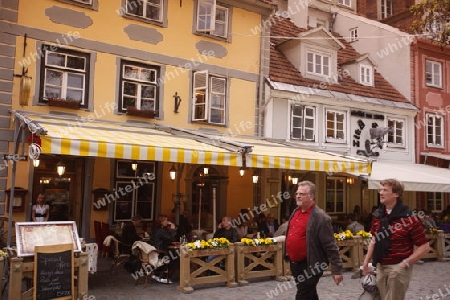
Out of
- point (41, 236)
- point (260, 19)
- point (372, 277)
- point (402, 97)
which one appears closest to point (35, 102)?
point (41, 236)

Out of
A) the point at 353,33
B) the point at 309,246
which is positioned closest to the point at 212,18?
the point at 309,246

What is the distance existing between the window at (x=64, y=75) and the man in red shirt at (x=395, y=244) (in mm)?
8412

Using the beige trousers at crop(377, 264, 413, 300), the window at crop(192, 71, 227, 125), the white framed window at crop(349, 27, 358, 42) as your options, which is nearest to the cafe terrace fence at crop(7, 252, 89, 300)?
the beige trousers at crop(377, 264, 413, 300)

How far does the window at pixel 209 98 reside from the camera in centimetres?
1284

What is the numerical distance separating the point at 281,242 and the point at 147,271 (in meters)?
2.85

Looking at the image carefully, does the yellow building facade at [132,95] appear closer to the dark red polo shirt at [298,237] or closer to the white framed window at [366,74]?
the dark red polo shirt at [298,237]

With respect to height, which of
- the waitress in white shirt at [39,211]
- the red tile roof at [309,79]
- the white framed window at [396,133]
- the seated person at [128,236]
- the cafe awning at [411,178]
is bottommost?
the seated person at [128,236]

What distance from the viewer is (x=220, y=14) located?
535 inches

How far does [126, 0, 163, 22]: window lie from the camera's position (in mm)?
11906

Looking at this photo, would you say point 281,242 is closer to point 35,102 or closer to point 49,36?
point 35,102

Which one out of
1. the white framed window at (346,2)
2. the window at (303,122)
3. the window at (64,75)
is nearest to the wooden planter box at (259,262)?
the window at (64,75)

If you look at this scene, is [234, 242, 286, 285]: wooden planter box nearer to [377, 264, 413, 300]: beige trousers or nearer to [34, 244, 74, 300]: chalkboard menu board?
[34, 244, 74, 300]: chalkboard menu board

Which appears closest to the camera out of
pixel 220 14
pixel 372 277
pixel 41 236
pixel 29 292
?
pixel 372 277

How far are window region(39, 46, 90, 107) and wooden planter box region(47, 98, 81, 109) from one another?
0.52 feet
